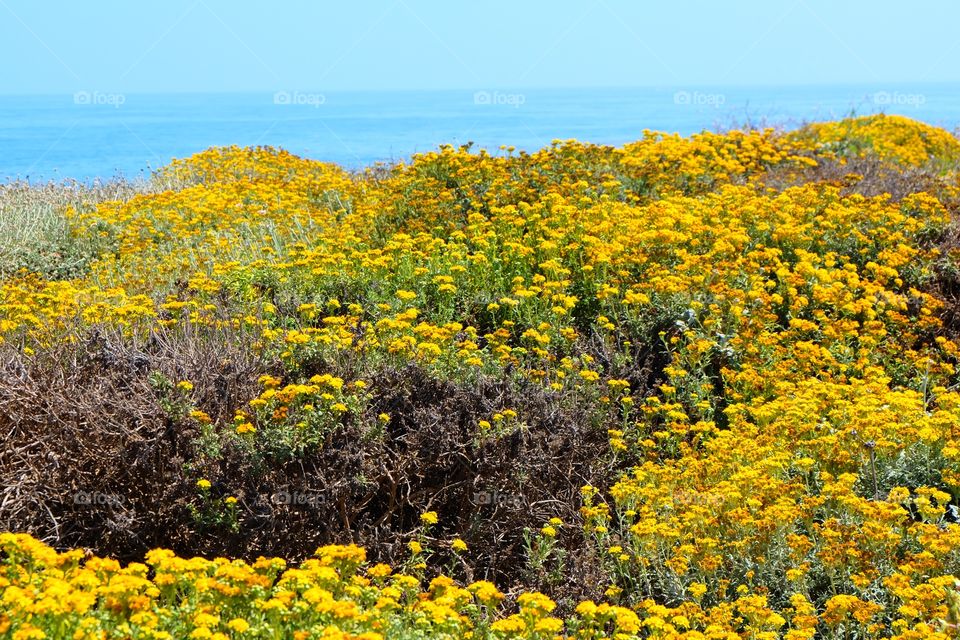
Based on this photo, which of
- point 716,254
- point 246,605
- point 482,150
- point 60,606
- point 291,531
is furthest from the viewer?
point 482,150

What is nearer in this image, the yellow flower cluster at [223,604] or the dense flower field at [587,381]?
the yellow flower cluster at [223,604]

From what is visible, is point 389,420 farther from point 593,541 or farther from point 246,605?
point 246,605

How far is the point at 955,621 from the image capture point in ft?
12.5

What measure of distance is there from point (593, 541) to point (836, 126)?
418 inches

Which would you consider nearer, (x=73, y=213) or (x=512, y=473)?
(x=512, y=473)

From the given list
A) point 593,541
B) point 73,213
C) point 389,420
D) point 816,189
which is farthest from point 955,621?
point 73,213

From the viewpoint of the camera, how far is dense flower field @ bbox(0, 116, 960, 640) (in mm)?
3604

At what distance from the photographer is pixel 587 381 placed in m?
5.88

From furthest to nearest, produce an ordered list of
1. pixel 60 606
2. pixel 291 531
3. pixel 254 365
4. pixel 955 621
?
pixel 254 365, pixel 291 531, pixel 955 621, pixel 60 606

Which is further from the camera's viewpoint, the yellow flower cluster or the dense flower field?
the dense flower field

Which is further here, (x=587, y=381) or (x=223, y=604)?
(x=587, y=381)

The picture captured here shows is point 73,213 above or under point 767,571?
above

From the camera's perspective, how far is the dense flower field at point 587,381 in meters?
3.60

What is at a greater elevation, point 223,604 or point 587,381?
point 587,381
